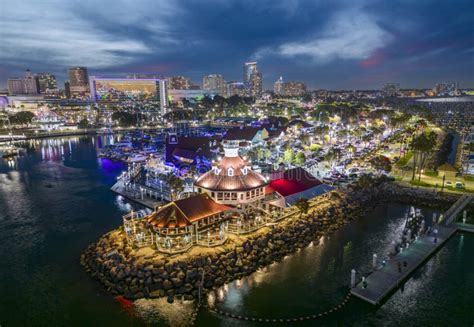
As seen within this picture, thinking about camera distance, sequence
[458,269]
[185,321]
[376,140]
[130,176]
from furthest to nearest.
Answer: [376,140] → [130,176] → [458,269] → [185,321]

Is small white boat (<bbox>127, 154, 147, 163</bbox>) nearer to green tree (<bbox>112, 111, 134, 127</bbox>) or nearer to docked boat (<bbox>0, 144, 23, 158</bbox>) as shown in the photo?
docked boat (<bbox>0, 144, 23, 158</bbox>)

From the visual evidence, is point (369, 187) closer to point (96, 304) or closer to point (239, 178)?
point (239, 178)

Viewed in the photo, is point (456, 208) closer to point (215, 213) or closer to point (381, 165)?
point (381, 165)

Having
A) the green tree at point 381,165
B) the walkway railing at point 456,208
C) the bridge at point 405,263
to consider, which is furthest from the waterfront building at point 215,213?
the green tree at point 381,165

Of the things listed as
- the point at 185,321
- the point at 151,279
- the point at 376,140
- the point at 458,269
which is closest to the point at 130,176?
the point at 151,279

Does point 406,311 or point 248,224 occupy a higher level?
point 248,224

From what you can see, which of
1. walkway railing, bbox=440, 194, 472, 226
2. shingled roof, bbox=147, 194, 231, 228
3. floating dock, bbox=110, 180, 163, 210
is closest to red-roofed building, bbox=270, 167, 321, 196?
shingled roof, bbox=147, 194, 231, 228
